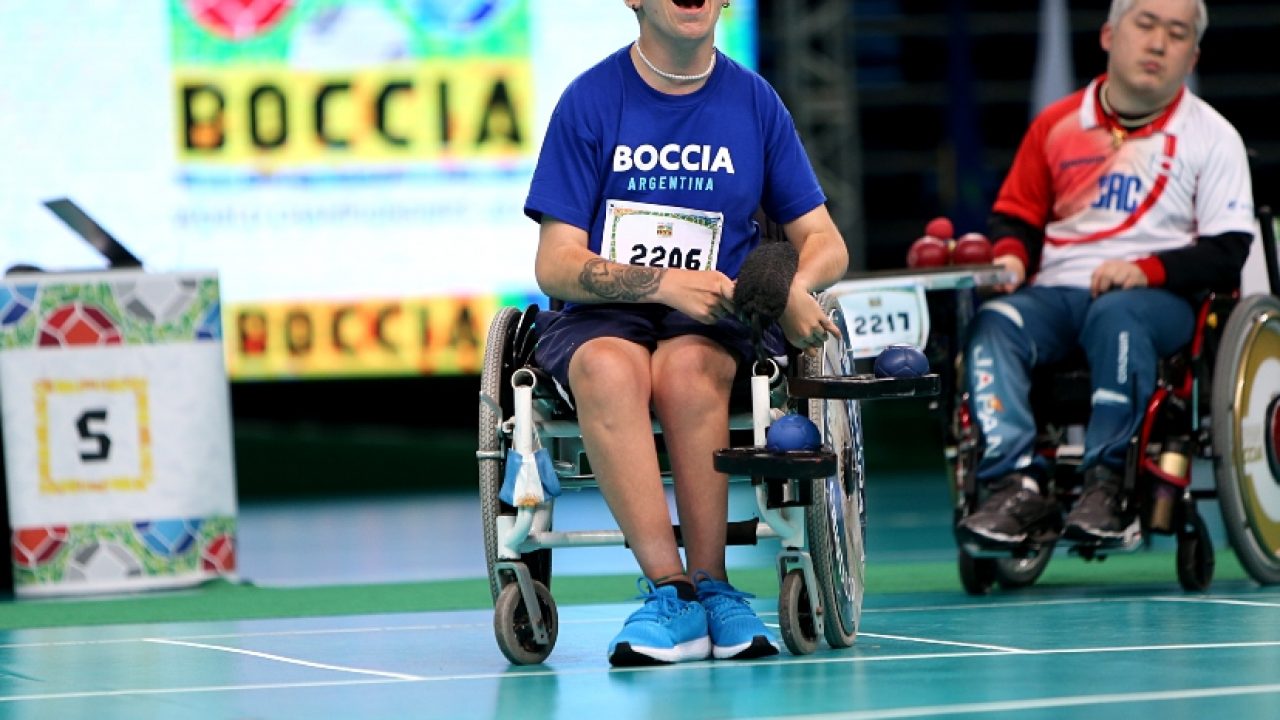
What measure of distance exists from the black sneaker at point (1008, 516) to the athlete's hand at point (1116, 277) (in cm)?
45

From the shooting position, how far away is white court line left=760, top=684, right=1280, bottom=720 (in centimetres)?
255

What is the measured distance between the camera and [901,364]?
3.36 metres

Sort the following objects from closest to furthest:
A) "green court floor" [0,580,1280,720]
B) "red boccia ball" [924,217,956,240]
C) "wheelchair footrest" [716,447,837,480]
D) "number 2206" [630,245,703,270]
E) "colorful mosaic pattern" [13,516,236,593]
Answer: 1. "green court floor" [0,580,1280,720]
2. "wheelchair footrest" [716,447,837,480]
3. "number 2206" [630,245,703,270]
4. "red boccia ball" [924,217,956,240]
5. "colorful mosaic pattern" [13,516,236,593]

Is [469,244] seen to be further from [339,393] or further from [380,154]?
[339,393]

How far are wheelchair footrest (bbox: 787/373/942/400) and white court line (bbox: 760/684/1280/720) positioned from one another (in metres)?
0.68

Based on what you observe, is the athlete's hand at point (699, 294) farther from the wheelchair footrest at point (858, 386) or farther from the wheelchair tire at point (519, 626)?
the wheelchair tire at point (519, 626)

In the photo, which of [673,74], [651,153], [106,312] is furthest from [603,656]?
[106,312]

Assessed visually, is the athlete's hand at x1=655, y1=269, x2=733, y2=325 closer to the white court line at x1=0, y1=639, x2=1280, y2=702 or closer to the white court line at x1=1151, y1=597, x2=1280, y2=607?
the white court line at x1=0, y1=639, x2=1280, y2=702

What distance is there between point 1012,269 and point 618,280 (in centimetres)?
156

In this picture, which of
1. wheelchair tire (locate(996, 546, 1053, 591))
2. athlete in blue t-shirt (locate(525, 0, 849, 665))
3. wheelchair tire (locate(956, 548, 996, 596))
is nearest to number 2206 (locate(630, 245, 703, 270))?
athlete in blue t-shirt (locate(525, 0, 849, 665))

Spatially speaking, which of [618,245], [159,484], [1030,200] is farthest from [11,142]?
[618,245]

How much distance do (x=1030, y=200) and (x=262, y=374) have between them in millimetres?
5288

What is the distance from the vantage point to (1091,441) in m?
4.45

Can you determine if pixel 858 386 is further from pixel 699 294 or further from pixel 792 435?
pixel 699 294
